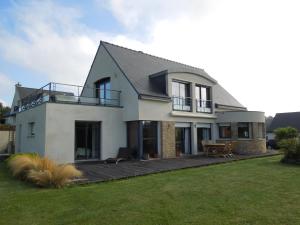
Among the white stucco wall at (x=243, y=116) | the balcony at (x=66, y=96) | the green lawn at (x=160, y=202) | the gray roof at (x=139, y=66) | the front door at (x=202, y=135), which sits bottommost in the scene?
the green lawn at (x=160, y=202)

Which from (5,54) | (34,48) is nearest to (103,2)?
(34,48)

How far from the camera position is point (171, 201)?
670 cm

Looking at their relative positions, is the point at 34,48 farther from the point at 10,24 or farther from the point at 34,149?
the point at 34,149

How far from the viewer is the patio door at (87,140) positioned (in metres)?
16.2

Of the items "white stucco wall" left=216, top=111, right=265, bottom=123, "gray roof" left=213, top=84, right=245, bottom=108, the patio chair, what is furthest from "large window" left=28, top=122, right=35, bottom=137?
"gray roof" left=213, top=84, right=245, bottom=108

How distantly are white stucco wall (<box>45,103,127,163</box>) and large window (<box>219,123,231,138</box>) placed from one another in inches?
370

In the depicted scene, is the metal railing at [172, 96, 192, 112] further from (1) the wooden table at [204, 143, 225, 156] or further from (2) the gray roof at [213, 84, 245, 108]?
(2) the gray roof at [213, 84, 245, 108]

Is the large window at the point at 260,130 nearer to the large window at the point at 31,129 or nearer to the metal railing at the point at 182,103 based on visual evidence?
the metal railing at the point at 182,103

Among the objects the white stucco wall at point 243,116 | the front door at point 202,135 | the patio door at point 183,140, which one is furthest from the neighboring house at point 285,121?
the patio door at point 183,140

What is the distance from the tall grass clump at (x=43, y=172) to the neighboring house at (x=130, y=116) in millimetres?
3371

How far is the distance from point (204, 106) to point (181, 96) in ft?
9.47

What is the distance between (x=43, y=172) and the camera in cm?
898

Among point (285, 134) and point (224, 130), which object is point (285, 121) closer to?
point (285, 134)

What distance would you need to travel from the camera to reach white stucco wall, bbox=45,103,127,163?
13.9 m
